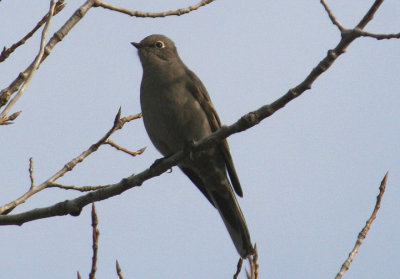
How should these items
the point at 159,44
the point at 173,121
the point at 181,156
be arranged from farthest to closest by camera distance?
the point at 159,44 → the point at 173,121 → the point at 181,156

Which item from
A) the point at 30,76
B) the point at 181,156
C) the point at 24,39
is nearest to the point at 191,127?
the point at 181,156

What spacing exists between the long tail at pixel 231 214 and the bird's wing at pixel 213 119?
155 mm

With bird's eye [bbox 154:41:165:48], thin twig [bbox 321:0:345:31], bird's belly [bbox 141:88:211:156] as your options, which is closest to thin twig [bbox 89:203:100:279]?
thin twig [bbox 321:0:345:31]

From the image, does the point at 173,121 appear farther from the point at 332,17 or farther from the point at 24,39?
the point at 332,17

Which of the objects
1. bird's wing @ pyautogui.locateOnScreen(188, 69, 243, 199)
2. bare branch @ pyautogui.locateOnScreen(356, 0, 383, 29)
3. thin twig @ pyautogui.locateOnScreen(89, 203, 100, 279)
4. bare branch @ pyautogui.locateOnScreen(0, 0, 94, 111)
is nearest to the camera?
bare branch @ pyautogui.locateOnScreen(356, 0, 383, 29)

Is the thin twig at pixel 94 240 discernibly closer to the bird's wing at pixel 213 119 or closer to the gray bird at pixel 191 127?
the gray bird at pixel 191 127

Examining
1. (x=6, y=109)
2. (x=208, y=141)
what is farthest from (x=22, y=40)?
(x=208, y=141)

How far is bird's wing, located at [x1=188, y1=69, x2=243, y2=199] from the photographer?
7.95 meters

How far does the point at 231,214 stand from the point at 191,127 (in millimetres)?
1460

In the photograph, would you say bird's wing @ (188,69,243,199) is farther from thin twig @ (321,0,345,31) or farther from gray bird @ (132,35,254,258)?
thin twig @ (321,0,345,31)

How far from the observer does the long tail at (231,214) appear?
796 cm

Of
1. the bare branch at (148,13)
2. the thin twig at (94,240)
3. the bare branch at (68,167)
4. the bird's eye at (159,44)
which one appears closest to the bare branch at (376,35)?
the bare branch at (148,13)

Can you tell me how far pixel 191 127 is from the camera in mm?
7535

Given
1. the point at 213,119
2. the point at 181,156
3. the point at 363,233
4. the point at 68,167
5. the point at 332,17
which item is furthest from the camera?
the point at 213,119
